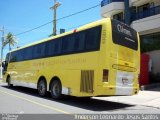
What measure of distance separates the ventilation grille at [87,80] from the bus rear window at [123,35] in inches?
67.6

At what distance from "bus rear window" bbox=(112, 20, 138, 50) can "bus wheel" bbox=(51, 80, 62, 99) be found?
13.4ft

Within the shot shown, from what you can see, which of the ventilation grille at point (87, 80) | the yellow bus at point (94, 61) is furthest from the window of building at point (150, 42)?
the ventilation grille at point (87, 80)

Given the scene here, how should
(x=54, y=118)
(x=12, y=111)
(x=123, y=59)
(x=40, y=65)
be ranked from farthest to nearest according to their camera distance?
1. (x=40, y=65)
2. (x=123, y=59)
3. (x=12, y=111)
4. (x=54, y=118)

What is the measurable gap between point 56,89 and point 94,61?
4.02m

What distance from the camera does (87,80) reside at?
1276cm

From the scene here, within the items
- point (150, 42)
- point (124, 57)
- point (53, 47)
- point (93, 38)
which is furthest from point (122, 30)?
point (150, 42)

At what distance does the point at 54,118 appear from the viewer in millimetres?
9789

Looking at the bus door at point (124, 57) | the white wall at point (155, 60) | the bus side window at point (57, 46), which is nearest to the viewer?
the bus door at point (124, 57)

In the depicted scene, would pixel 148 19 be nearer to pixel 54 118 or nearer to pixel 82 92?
pixel 82 92

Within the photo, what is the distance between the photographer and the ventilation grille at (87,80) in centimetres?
1246

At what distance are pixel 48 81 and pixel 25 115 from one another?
6.40 m

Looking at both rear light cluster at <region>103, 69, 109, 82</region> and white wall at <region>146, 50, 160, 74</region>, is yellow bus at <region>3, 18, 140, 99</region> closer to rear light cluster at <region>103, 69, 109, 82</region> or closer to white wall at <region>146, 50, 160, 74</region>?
rear light cluster at <region>103, 69, 109, 82</region>

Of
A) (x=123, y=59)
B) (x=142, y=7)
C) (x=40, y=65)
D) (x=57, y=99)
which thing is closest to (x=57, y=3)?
(x=142, y=7)

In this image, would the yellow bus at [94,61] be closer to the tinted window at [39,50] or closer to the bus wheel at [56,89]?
the bus wheel at [56,89]
